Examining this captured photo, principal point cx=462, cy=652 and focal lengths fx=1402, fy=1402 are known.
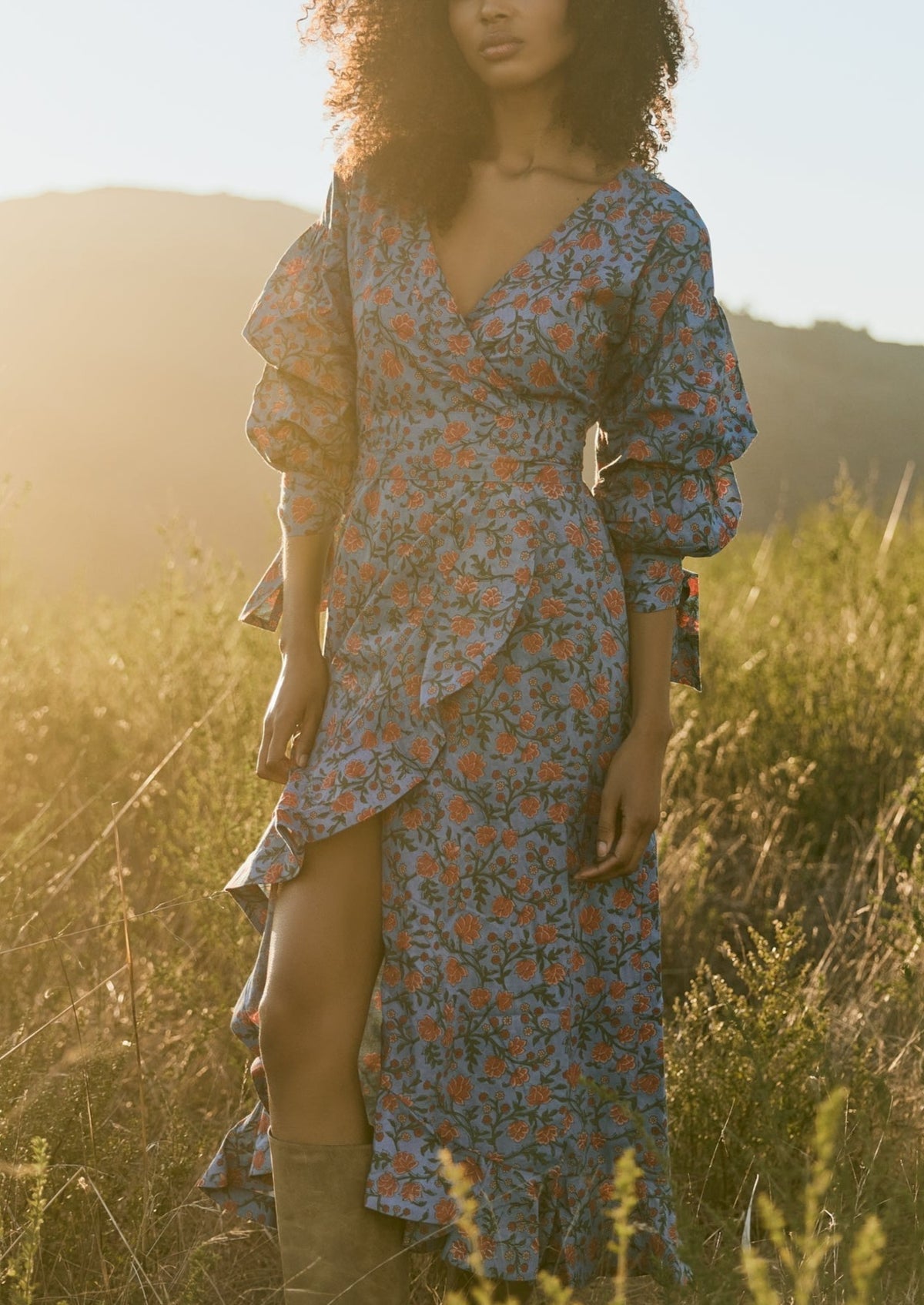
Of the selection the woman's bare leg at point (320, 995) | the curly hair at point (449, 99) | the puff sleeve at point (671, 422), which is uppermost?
the curly hair at point (449, 99)

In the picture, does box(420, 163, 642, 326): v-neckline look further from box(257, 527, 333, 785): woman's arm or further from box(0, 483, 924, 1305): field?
box(0, 483, 924, 1305): field

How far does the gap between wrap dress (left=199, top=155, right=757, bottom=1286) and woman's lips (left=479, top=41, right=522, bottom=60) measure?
248 mm

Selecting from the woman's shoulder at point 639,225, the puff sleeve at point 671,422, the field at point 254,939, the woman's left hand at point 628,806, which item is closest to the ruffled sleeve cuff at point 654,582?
the puff sleeve at point 671,422

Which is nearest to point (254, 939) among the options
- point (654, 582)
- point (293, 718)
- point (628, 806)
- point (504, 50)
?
point (293, 718)

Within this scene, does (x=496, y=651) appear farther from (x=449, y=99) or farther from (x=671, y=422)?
(x=449, y=99)

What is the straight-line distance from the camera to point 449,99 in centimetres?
218

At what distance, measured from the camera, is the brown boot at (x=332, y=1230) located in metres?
1.91

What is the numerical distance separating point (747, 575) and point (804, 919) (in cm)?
269

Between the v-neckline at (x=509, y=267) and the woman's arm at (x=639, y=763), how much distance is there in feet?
1.71

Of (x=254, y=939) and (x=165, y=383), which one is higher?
(x=165, y=383)

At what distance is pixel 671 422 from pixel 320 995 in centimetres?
98

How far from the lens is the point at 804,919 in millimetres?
3883

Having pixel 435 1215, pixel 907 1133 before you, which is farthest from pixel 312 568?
pixel 907 1133

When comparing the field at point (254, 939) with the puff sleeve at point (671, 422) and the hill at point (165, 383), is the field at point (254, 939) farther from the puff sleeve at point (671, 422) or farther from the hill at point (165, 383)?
the hill at point (165, 383)
